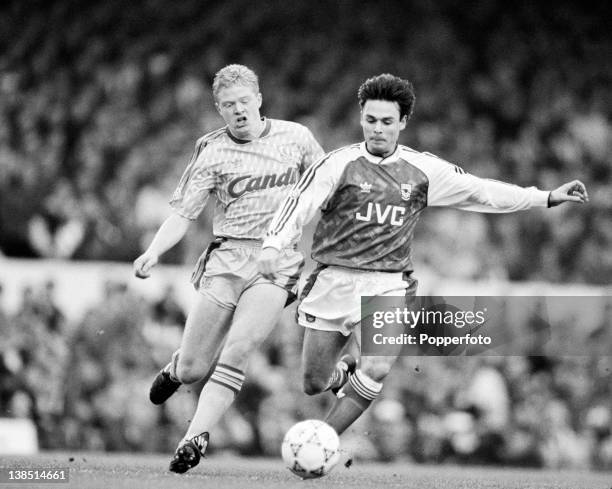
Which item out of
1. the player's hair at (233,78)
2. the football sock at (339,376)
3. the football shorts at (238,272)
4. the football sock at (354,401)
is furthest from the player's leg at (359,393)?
the player's hair at (233,78)

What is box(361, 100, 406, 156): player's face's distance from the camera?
7.46m

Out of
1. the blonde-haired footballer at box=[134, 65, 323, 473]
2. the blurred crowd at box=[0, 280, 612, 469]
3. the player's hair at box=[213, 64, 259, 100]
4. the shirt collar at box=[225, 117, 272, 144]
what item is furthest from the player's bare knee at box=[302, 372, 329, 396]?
the blurred crowd at box=[0, 280, 612, 469]

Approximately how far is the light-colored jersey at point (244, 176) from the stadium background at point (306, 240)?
4.82 metres

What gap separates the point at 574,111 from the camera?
19.5 metres

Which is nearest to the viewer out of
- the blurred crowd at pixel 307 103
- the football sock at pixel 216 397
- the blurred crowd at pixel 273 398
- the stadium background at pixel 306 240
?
the football sock at pixel 216 397

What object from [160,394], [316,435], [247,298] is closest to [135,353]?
[160,394]

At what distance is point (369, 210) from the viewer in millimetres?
7508

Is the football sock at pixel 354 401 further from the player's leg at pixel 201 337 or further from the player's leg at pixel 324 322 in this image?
the player's leg at pixel 201 337

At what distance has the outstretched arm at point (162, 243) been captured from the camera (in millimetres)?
7812

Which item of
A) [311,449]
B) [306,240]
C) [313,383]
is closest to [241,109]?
[313,383]

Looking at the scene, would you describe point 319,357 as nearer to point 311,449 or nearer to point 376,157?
point 311,449

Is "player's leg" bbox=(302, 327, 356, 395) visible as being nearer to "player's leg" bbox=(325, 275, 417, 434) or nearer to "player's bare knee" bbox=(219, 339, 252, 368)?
"player's leg" bbox=(325, 275, 417, 434)

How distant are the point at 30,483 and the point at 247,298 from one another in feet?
5.68

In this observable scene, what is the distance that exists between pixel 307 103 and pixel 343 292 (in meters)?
11.1
